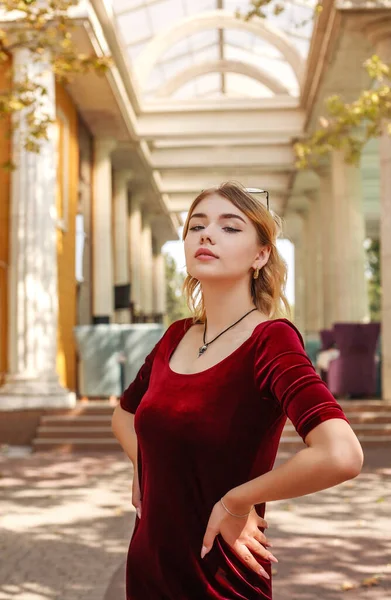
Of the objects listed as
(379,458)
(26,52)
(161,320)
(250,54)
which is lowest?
(379,458)

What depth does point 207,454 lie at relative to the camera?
159 centimetres

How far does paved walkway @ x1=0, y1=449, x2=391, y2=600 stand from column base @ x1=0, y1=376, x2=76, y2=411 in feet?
10.9

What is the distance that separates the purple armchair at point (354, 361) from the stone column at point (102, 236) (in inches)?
297

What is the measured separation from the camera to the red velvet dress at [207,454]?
5.19 ft

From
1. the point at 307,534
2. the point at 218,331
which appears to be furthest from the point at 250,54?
the point at 218,331

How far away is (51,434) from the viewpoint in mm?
11766

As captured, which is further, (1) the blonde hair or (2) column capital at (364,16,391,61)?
(2) column capital at (364,16,391,61)

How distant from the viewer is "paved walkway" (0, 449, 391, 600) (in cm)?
450

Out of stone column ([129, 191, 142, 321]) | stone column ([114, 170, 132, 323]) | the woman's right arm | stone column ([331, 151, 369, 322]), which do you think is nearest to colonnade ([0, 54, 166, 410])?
stone column ([331, 151, 369, 322])

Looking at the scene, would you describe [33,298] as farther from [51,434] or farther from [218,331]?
[218,331]

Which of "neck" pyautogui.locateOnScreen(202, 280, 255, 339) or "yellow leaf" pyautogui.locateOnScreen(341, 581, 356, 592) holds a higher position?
"neck" pyautogui.locateOnScreen(202, 280, 255, 339)

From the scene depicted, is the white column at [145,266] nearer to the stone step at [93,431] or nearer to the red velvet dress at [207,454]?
the stone step at [93,431]

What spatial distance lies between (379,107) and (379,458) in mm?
4453

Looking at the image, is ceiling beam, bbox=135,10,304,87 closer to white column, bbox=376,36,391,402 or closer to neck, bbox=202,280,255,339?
white column, bbox=376,36,391,402
